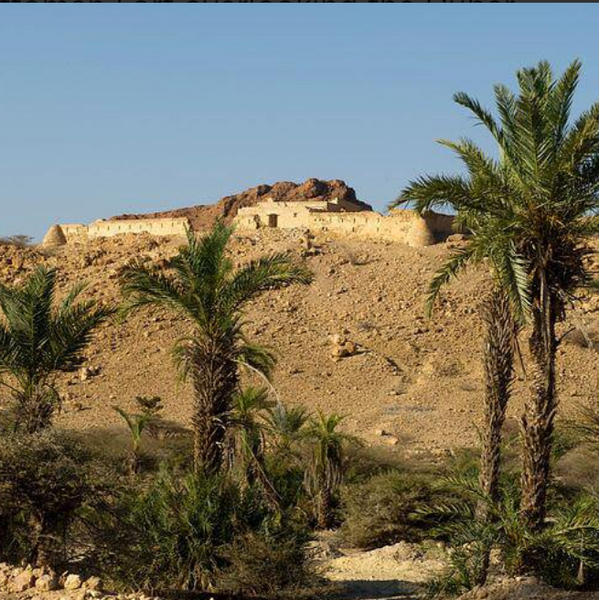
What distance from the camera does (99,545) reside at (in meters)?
12.5

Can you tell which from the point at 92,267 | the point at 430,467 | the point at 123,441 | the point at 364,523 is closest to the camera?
the point at 364,523

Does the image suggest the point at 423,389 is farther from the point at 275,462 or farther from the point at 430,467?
the point at 275,462

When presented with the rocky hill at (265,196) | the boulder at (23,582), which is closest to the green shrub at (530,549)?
the boulder at (23,582)

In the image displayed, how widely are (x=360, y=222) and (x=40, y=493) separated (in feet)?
118

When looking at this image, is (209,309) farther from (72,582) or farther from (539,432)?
(539,432)

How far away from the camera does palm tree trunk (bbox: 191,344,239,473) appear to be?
47.0 ft

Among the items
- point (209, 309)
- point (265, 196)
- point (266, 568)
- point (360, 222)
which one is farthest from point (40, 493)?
point (265, 196)

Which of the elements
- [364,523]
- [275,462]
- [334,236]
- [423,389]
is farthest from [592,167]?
[334,236]

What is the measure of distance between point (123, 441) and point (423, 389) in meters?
10.8

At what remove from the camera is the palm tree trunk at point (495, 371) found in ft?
46.1

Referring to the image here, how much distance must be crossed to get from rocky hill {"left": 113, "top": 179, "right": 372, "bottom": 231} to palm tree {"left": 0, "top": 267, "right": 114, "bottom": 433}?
62.7m

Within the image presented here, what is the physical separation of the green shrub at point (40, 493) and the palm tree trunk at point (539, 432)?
5.06 m

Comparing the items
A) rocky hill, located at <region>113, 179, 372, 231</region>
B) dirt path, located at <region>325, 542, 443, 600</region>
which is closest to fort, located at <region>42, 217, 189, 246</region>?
rocky hill, located at <region>113, 179, 372, 231</region>

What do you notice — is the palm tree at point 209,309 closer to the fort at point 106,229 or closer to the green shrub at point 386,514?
the green shrub at point 386,514
